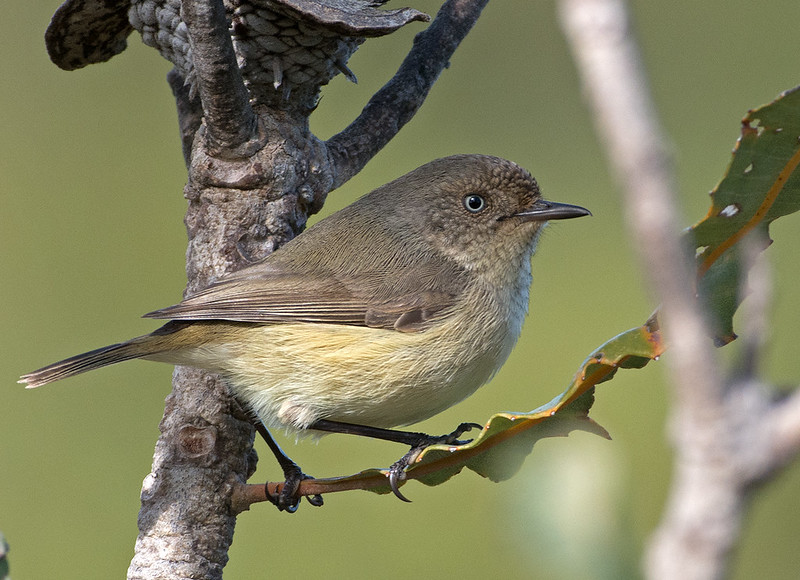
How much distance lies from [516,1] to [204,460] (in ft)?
8.51

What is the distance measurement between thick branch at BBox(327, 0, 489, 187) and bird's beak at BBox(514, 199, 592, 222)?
16.5 inches

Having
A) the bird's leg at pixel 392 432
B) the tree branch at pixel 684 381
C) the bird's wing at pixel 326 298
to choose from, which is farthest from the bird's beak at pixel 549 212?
the tree branch at pixel 684 381

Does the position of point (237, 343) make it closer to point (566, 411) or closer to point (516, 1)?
point (566, 411)

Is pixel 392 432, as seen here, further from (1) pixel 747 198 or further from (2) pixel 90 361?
(1) pixel 747 198

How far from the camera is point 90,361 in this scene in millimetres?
2080

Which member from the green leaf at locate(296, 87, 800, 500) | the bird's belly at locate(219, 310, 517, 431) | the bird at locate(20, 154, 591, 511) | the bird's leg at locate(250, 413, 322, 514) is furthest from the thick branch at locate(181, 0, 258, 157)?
the green leaf at locate(296, 87, 800, 500)

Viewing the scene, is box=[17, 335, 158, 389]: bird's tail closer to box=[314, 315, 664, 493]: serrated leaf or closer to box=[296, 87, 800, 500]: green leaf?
box=[314, 315, 664, 493]: serrated leaf

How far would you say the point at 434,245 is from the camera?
8.04ft

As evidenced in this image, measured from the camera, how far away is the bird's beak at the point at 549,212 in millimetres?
2354

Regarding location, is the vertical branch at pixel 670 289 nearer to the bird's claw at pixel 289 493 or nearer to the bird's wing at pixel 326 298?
the bird's claw at pixel 289 493

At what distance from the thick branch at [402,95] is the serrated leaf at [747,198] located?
110cm

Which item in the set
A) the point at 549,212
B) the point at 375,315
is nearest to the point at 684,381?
the point at 375,315

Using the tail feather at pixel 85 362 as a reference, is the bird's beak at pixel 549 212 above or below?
above

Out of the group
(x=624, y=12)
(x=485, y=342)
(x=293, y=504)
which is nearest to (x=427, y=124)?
(x=485, y=342)
